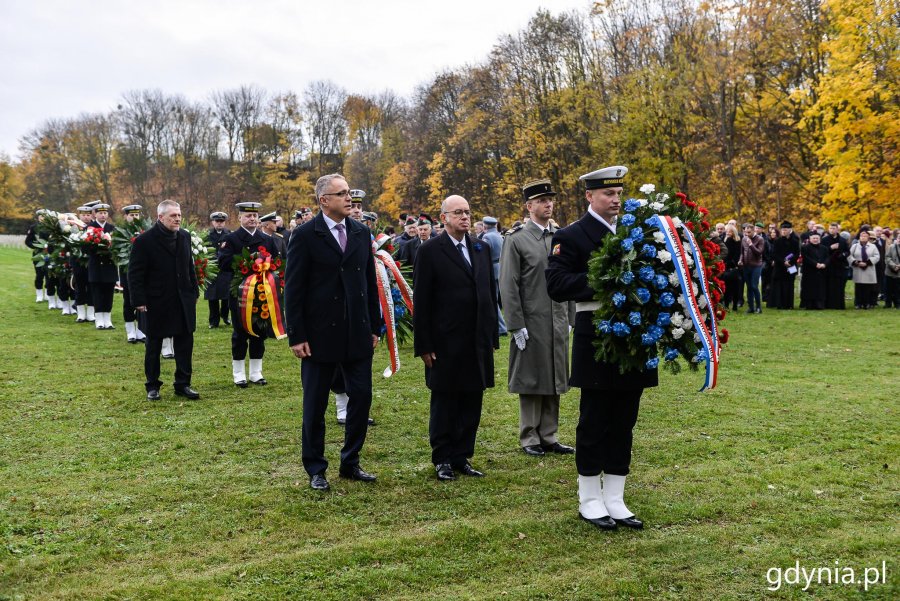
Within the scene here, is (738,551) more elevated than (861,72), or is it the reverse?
(861,72)

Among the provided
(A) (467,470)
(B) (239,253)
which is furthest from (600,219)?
(B) (239,253)

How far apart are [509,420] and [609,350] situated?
148 inches

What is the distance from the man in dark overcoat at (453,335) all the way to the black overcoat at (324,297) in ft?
1.76

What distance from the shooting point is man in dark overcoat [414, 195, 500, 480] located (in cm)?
653

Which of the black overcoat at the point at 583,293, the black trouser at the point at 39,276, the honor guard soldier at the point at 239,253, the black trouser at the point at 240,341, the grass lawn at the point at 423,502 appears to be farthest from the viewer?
the black trouser at the point at 39,276

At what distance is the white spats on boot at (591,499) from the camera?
17.7 feet

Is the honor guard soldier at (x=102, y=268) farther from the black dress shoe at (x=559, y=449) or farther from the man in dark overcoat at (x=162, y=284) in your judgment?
the black dress shoe at (x=559, y=449)

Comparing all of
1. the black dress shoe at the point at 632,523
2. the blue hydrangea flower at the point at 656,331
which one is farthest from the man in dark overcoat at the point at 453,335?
the blue hydrangea flower at the point at 656,331

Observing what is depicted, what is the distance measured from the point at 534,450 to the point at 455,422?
3.31ft

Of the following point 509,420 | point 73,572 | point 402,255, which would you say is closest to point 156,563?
point 73,572

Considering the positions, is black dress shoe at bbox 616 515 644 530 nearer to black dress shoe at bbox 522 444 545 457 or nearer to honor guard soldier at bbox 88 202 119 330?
black dress shoe at bbox 522 444 545 457

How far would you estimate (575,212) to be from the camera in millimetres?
37250

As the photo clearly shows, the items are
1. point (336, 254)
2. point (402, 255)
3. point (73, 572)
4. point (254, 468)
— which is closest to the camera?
point (73, 572)

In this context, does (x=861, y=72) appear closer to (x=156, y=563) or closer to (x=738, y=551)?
(x=738, y=551)
